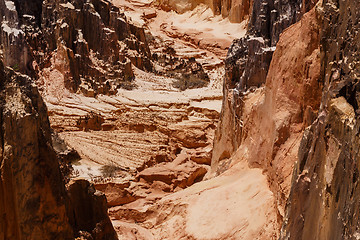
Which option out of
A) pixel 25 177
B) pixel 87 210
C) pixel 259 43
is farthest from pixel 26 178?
pixel 259 43

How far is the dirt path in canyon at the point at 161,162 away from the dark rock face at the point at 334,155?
215cm

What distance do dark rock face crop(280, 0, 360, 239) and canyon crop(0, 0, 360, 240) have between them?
19 mm

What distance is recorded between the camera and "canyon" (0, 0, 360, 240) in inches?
180

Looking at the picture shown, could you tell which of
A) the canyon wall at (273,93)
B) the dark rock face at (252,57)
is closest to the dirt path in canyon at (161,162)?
the canyon wall at (273,93)

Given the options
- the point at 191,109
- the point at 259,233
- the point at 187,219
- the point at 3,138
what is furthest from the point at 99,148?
the point at 3,138

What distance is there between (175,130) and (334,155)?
1347cm

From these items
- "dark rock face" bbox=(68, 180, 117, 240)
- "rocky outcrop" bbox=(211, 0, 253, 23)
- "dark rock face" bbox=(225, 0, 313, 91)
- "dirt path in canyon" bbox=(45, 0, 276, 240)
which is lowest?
"dirt path in canyon" bbox=(45, 0, 276, 240)

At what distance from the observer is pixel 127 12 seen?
3938 centimetres

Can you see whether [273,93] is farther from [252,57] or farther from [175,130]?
[175,130]

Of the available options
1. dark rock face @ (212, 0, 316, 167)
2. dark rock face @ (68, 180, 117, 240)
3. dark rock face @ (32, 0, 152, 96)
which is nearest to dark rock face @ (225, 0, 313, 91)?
dark rock face @ (212, 0, 316, 167)

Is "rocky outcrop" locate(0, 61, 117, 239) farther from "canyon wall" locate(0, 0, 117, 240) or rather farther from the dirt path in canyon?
the dirt path in canyon

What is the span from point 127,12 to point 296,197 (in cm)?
3647

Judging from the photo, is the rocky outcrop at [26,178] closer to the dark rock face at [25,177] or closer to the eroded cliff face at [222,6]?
the dark rock face at [25,177]

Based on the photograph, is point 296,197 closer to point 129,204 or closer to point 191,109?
point 129,204
